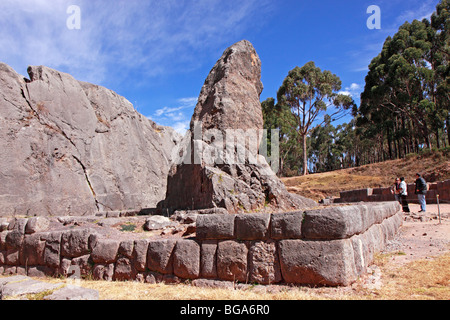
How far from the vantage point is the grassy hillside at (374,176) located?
27.6m

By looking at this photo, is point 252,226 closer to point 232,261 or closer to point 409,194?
point 232,261

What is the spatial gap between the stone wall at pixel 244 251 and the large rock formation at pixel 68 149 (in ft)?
26.8

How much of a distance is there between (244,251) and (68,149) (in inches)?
550

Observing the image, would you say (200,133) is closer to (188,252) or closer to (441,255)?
(188,252)

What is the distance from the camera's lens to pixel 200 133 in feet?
38.0

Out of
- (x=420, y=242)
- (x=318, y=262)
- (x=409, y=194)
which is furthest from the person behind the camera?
(x=409, y=194)

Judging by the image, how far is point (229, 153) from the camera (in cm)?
1061

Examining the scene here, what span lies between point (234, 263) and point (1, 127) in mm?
13402

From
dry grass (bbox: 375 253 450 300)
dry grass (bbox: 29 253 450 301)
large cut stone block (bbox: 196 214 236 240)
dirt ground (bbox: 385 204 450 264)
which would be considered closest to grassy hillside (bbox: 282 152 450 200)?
dirt ground (bbox: 385 204 450 264)

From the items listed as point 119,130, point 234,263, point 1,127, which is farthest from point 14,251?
point 119,130

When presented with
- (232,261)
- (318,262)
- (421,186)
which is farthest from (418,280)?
(421,186)

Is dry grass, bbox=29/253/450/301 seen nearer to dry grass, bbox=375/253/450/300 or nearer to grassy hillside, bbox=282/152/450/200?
dry grass, bbox=375/253/450/300

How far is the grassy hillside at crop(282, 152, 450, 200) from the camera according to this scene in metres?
27.6

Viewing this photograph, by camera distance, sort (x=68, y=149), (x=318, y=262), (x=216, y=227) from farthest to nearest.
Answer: (x=68, y=149), (x=216, y=227), (x=318, y=262)
